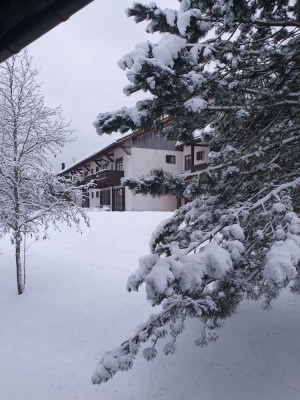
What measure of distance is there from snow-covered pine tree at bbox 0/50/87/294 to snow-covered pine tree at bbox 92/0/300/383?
234 inches

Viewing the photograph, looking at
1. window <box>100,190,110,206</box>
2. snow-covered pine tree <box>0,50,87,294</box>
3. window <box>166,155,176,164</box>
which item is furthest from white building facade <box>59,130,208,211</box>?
snow-covered pine tree <box>0,50,87,294</box>

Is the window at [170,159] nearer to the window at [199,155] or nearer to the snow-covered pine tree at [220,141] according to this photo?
the window at [199,155]

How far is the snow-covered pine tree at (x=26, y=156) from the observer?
976cm

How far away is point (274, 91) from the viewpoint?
4.39 m

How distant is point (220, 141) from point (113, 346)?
497cm

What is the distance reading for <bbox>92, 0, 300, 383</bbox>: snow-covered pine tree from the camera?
2982mm

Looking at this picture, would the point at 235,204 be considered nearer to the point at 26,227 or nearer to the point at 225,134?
the point at 225,134

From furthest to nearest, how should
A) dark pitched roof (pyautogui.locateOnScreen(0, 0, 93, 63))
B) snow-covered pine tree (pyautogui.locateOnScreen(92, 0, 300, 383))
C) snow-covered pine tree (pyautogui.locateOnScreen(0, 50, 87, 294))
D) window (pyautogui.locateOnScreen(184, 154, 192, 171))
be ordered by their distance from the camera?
1. window (pyautogui.locateOnScreen(184, 154, 192, 171))
2. snow-covered pine tree (pyautogui.locateOnScreen(0, 50, 87, 294))
3. snow-covered pine tree (pyautogui.locateOnScreen(92, 0, 300, 383))
4. dark pitched roof (pyautogui.locateOnScreen(0, 0, 93, 63))

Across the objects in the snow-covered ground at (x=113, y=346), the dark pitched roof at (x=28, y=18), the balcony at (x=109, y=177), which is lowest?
the snow-covered ground at (x=113, y=346)

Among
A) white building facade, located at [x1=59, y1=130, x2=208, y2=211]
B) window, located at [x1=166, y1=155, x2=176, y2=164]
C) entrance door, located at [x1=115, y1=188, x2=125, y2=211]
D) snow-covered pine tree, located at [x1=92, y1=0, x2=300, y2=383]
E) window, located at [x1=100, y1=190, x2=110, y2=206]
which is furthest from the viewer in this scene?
window, located at [x1=100, y1=190, x2=110, y2=206]

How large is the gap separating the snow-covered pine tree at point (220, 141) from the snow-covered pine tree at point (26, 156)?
5.94m

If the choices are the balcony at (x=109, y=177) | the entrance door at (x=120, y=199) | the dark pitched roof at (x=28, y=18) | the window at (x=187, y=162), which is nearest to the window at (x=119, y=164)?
the balcony at (x=109, y=177)

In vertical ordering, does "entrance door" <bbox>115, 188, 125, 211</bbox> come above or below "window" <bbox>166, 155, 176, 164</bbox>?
below

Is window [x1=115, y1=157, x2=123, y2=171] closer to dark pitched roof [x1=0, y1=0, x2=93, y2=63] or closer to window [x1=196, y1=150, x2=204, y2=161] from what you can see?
window [x1=196, y1=150, x2=204, y2=161]
